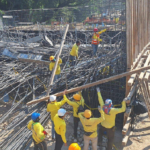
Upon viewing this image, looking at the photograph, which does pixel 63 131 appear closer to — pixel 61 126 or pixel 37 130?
pixel 61 126

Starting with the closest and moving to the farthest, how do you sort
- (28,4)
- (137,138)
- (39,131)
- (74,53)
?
(39,131), (137,138), (74,53), (28,4)

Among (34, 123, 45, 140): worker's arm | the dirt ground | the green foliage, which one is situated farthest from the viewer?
the green foliage

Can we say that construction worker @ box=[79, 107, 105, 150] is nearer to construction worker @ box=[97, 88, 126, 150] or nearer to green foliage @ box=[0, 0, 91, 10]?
construction worker @ box=[97, 88, 126, 150]

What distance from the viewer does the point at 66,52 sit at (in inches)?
471

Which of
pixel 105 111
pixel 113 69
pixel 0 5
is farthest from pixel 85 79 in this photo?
pixel 0 5

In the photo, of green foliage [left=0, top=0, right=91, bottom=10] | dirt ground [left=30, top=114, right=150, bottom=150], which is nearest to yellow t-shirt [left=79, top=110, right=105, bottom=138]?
dirt ground [left=30, top=114, right=150, bottom=150]

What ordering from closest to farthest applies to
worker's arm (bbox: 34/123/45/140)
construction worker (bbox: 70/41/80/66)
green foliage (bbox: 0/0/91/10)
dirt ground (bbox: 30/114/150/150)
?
worker's arm (bbox: 34/123/45/140)
dirt ground (bbox: 30/114/150/150)
construction worker (bbox: 70/41/80/66)
green foliage (bbox: 0/0/91/10)

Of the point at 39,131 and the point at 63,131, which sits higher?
the point at 39,131

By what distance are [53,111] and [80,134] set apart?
1.61m

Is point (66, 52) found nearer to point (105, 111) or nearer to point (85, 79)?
point (85, 79)

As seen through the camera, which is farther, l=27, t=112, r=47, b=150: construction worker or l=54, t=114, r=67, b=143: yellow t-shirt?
l=54, t=114, r=67, b=143: yellow t-shirt

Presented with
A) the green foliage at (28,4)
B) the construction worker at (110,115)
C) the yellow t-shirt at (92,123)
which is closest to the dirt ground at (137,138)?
the construction worker at (110,115)

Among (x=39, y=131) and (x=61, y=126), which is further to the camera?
(x=61, y=126)

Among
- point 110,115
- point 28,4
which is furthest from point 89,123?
point 28,4
